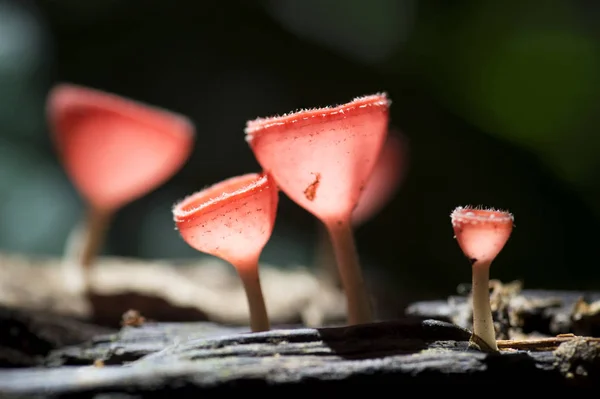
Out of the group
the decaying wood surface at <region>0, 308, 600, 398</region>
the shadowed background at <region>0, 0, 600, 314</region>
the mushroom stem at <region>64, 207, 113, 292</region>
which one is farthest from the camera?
the shadowed background at <region>0, 0, 600, 314</region>

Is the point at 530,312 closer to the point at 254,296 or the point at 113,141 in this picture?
the point at 254,296

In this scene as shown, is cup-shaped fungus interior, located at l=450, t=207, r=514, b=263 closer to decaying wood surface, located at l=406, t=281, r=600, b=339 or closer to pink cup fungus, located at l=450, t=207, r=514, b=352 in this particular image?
pink cup fungus, located at l=450, t=207, r=514, b=352

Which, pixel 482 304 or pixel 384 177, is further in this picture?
pixel 384 177

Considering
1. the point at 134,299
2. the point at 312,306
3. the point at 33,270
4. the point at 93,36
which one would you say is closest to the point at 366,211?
the point at 312,306

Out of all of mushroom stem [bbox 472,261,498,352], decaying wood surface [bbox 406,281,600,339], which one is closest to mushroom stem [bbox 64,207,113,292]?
decaying wood surface [bbox 406,281,600,339]

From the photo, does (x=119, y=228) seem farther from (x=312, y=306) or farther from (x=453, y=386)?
(x=453, y=386)

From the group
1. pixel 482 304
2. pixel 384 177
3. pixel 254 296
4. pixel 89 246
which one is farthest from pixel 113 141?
pixel 482 304
